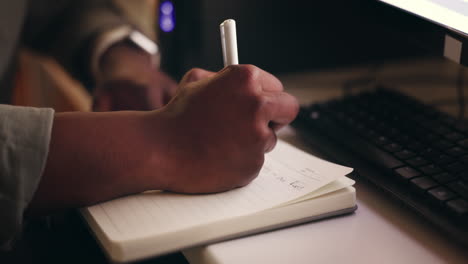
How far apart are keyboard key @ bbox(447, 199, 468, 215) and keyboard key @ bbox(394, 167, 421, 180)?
0.05 meters

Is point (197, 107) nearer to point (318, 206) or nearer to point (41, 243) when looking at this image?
point (318, 206)

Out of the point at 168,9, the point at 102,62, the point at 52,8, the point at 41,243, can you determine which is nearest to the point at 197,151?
the point at 41,243

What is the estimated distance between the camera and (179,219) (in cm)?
36

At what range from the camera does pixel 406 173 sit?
418 millimetres

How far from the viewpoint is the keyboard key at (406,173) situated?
16.3 inches

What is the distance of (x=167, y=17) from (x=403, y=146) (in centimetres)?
47

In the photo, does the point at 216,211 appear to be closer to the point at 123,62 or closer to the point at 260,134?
the point at 260,134

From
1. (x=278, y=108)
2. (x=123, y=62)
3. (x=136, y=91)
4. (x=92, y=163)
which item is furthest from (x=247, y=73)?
(x=123, y=62)

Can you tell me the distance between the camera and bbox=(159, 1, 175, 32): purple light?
0.78 m

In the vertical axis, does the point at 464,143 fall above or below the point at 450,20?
below

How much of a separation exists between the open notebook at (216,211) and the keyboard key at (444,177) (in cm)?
7

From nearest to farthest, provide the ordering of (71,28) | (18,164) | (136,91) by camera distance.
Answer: (18,164), (136,91), (71,28)

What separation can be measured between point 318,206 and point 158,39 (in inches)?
21.0

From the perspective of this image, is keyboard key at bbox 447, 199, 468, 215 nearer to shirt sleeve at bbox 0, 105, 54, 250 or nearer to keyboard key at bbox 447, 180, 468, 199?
keyboard key at bbox 447, 180, 468, 199
